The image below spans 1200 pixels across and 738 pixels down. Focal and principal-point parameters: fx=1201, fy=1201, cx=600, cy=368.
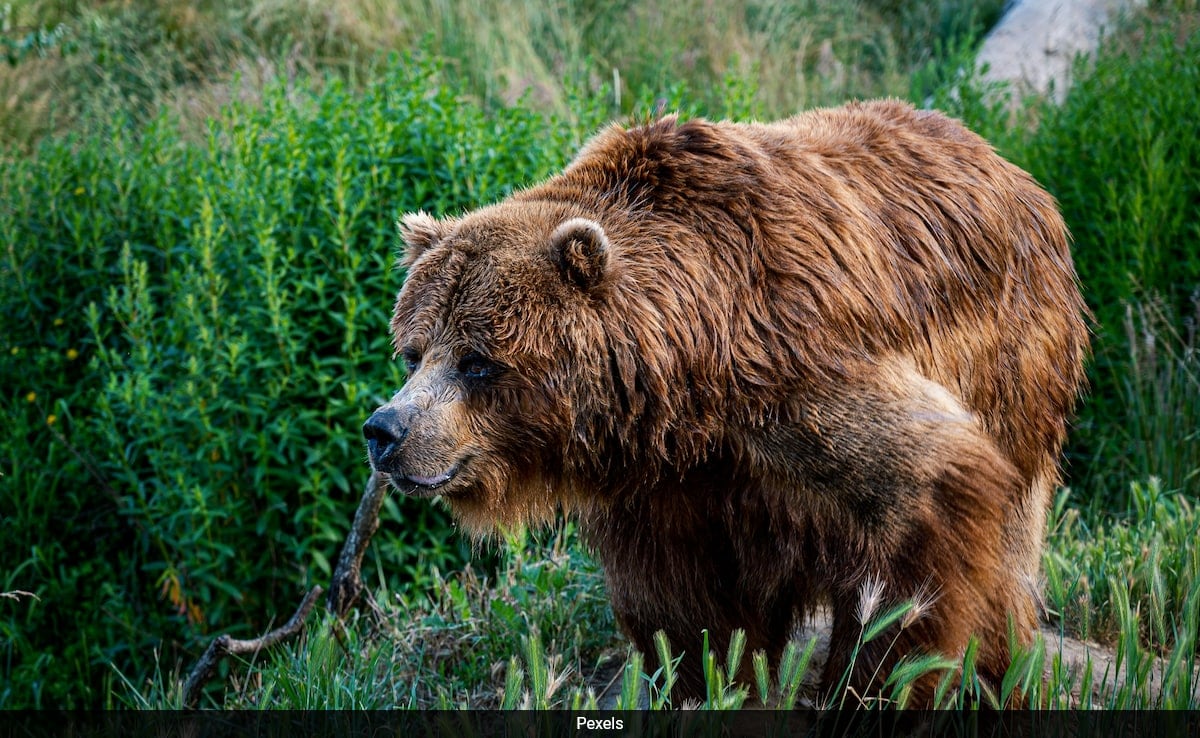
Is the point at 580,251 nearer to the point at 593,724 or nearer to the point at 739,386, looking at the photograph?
the point at 739,386

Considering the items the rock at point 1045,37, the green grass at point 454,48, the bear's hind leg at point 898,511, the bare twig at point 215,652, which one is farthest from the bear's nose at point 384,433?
the rock at point 1045,37

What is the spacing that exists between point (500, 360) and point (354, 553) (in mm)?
1788

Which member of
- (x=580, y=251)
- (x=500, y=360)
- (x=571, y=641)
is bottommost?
(x=571, y=641)

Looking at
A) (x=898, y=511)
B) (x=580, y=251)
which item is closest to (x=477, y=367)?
(x=580, y=251)

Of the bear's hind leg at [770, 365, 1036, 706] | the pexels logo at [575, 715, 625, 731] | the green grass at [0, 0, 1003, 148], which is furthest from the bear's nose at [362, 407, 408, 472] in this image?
the green grass at [0, 0, 1003, 148]

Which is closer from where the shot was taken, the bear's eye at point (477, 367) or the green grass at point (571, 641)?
the bear's eye at point (477, 367)

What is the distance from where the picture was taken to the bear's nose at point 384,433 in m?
3.36

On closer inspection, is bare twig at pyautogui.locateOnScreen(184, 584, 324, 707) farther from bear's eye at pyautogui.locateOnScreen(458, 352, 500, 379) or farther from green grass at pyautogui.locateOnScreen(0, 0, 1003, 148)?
Result: green grass at pyautogui.locateOnScreen(0, 0, 1003, 148)

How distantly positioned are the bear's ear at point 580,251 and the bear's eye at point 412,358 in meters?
0.52

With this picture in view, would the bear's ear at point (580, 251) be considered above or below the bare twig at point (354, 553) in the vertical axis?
above

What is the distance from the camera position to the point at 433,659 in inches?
186

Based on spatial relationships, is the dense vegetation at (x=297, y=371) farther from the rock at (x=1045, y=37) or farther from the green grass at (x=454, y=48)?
the rock at (x=1045, y=37)

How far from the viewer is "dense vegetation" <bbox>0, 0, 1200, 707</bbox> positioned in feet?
17.6

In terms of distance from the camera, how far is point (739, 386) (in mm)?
3398
